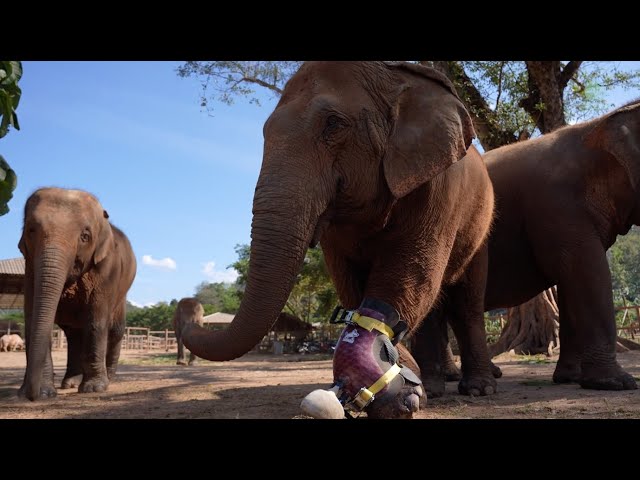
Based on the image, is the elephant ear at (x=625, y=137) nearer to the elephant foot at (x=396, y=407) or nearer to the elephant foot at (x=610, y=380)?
the elephant foot at (x=610, y=380)

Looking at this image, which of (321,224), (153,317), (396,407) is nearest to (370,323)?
(396,407)

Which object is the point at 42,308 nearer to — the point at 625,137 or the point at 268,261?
the point at 268,261

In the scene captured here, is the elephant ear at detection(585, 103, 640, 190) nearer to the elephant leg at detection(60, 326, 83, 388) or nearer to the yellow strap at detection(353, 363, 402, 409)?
the yellow strap at detection(353, 363, 402, 409)

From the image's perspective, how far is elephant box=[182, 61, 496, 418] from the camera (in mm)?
3641

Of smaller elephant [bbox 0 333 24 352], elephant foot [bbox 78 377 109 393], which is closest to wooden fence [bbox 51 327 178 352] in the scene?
smaller elephant [bbox 0 333 24 352]

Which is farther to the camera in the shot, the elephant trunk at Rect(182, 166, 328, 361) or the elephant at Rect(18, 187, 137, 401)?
the elephant at Rect(18, 187, 137, 401)

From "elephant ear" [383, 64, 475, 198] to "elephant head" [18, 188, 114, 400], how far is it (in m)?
3.92

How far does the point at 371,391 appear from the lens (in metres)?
3.59

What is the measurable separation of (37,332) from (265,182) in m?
3.60

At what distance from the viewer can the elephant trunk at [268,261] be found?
11.6ft

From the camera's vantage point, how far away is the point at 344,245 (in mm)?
4703

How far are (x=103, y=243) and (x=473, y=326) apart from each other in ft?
15.8

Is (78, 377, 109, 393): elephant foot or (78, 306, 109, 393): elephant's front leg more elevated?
(78, 306, 109, 393): elephant's front leg
